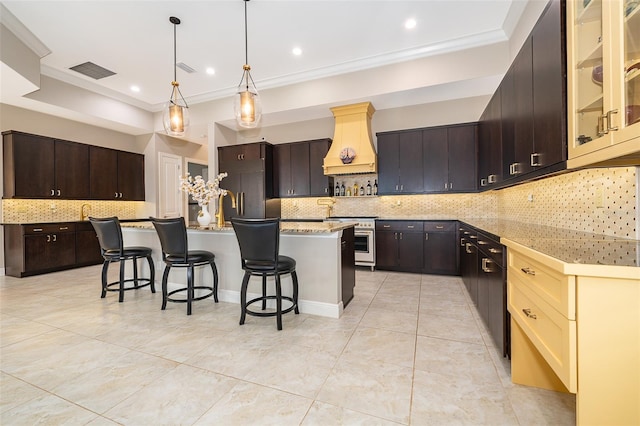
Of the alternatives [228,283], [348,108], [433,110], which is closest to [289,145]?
[348,108]

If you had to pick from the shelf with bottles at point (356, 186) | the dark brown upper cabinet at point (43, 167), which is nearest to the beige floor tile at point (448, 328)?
the shelf with bottles at point (356, 186)

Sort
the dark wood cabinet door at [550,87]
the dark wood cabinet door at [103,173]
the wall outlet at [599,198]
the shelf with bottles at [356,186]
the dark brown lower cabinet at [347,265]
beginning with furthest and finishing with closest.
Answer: the dark wood cabinet door at [103,173] < the shelf with bottles at [356,186] < the dark brown lower cabinet at [347,265] < the wall outlet at [599,198] < the dark wood cabinet door at [550,87]

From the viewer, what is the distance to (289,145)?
5625mm

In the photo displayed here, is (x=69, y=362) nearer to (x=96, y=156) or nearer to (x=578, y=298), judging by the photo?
(x=578, y=298)

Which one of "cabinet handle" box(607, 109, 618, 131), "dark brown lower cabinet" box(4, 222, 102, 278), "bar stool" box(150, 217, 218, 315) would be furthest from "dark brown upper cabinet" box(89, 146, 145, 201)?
"cabinet handle" box(607, 109, 618, 131)

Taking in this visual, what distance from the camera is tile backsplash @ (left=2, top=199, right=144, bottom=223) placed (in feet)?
15.7

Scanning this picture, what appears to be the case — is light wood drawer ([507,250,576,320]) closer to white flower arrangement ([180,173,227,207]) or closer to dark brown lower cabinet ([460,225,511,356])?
dark brown lower cabinet ([460,225,511,356])

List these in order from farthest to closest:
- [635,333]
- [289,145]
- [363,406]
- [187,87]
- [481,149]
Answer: [289,145] → [187,87] → [481,149] → [363,406] → [635,333]

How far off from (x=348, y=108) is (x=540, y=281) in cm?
419

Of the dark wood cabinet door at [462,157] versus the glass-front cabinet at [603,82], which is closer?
the glass-front cabinet at [603,82]

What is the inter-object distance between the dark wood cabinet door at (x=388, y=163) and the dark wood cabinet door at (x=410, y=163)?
2.7 inches

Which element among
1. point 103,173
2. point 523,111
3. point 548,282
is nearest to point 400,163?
point 523,111

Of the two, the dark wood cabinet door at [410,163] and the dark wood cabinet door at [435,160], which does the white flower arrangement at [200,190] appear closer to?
the dark wood cabinet door at [410,163]

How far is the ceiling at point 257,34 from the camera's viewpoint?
317cm
